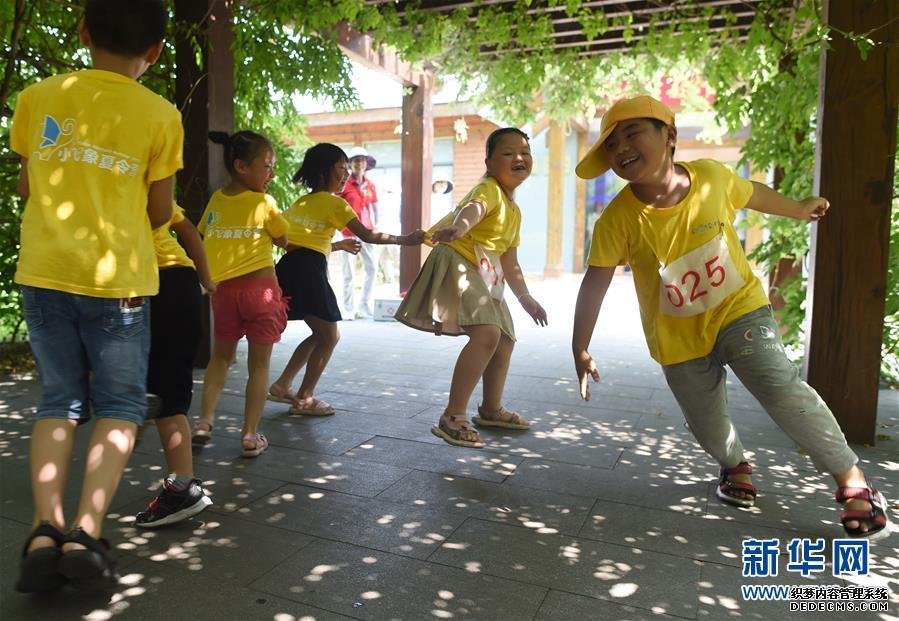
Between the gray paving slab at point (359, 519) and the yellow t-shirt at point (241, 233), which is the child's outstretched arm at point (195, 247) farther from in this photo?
the gray paving slab at point (359, 519)

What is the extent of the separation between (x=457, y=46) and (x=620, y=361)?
13.5 feet

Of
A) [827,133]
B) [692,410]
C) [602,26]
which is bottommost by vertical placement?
[692,410]

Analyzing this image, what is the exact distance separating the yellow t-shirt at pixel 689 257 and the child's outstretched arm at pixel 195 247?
5.13 feet

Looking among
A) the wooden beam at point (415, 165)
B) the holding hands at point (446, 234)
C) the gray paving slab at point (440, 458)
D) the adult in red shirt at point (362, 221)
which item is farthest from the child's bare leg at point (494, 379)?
the wooden beam at point (415, 165)

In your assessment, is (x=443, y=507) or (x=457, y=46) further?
(x=457, y=46)

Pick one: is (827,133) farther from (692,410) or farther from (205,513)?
(205,513)

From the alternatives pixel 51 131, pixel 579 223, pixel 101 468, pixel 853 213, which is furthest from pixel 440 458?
pixel 579 223

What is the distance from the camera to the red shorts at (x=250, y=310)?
3.49 metres

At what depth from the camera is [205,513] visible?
107 inches

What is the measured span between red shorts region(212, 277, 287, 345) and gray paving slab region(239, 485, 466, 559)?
33.7 inches

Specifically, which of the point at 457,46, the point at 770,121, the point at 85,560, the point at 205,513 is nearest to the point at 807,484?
the point at 205,513

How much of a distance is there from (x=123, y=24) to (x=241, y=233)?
1439 millimetres

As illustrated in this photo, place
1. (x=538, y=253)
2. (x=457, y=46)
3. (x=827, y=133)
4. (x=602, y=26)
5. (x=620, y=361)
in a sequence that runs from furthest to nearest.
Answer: (x=538, y=253) < (x=457, y=46) < (x=602, y=26) < (x=620, y=361) < (x=827, y=133)

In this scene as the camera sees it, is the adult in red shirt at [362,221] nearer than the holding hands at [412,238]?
No
